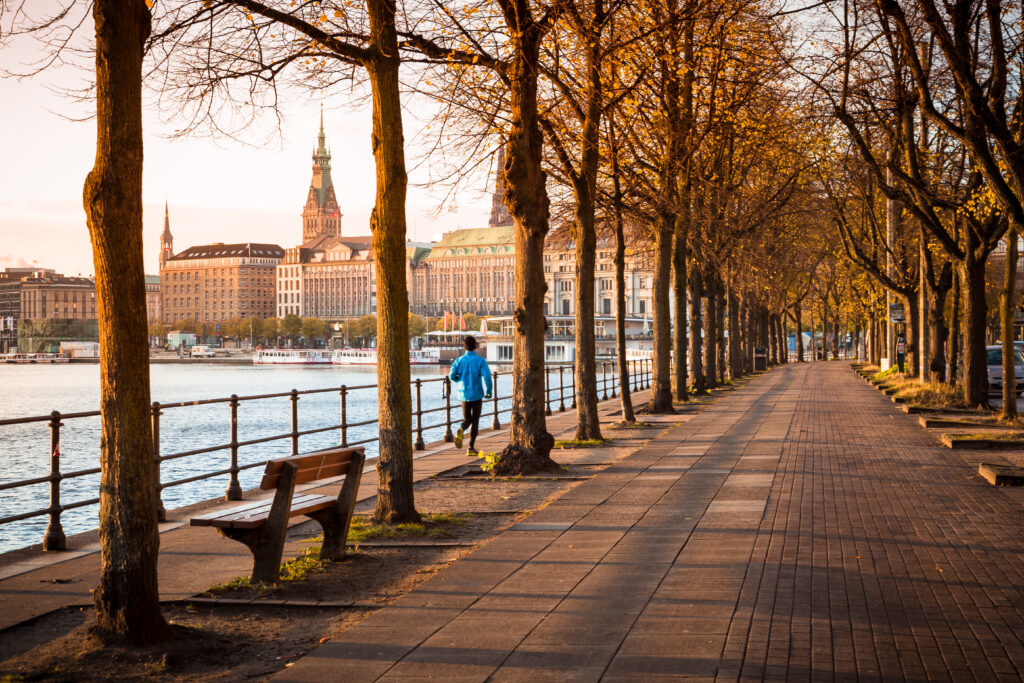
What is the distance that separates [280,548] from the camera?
283 inches

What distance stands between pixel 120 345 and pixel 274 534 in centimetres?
184

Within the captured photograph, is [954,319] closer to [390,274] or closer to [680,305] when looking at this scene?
[680,305]

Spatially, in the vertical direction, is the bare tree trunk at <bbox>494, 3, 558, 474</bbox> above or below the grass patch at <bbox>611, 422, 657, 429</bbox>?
above

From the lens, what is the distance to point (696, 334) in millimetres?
32500

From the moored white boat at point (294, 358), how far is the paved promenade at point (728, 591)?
439ft

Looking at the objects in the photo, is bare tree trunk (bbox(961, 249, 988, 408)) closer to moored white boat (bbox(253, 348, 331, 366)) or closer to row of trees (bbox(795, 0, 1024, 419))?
row of trees (bbox(795, 0, 1024, 419))

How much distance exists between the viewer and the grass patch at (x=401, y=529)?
9016mm

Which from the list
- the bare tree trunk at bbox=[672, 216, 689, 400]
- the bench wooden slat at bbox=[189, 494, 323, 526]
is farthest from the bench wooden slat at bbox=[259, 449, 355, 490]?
the bare tree trunk at bbox=[672, 216, 689, 400]

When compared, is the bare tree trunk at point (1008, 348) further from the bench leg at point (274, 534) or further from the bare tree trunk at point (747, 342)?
the bare tree trunk at point (747, 342)

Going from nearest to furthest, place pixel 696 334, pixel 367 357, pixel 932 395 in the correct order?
pixel 932 395 → pixel 696 334 → pixel 367 357

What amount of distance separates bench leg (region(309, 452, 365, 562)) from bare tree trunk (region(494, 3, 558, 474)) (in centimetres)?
558

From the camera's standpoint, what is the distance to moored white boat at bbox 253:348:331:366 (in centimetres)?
14400

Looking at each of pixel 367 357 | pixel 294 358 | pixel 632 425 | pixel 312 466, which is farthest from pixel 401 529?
pixel 294 358

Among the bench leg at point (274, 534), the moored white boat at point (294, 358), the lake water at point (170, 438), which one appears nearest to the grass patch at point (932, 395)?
the lake water at point (170, 438)
